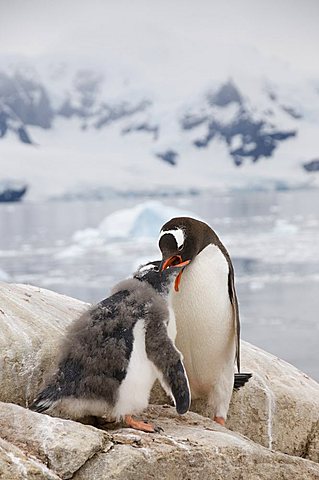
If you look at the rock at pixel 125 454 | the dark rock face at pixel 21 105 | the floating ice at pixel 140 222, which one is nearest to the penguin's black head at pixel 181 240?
the rock at pixel 125 454

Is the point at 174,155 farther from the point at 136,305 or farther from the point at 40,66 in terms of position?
the point at 136,305

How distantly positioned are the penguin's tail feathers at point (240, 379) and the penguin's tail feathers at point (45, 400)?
3.24 ft

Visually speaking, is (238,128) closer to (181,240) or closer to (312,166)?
(312,166)

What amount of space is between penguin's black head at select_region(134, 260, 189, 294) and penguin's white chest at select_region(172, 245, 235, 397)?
0.11m

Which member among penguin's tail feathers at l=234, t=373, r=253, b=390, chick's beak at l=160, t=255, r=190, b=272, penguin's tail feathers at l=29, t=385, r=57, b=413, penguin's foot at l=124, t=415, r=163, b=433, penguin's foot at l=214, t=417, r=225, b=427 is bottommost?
penguin's foot at l=214, t=417, r=225, b=427


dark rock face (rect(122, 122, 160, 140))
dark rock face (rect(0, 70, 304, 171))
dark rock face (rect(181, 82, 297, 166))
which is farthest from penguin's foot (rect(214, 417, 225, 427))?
dark rock face (rect(181, 82, 297, 166))

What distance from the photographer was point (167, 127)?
228ft

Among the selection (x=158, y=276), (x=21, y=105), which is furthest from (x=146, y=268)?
(x=21, y=105)

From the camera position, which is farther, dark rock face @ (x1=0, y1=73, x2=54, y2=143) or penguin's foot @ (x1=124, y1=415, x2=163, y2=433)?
dark rock face @ (x1=0, y1=73, x2=54, y2=143)

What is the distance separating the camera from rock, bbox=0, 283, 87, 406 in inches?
104

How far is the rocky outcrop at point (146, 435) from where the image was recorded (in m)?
2.08

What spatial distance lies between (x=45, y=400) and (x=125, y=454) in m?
0.36

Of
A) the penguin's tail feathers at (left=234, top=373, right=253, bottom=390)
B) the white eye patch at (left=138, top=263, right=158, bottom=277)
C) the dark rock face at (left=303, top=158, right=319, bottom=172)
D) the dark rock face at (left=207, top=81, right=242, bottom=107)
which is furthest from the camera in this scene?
the dark rock face at (left=207, top=81, right=242, bottom=107)

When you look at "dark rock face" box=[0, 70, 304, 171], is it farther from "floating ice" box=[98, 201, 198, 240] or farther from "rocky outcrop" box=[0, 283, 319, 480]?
"rocky outcrop" box=[0, 283, 319, 480]
